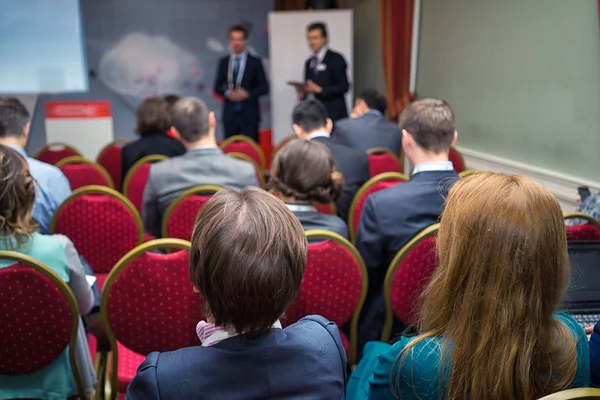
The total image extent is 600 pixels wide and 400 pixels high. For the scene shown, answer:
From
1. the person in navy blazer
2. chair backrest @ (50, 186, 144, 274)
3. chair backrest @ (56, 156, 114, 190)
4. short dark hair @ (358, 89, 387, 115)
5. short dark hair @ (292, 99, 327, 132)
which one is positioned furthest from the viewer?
short dark hair @ (358, 89, 387, 115)

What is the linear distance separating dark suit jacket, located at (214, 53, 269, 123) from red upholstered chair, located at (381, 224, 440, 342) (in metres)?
4.95

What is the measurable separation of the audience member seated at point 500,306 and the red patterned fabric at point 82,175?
2697 millimetres

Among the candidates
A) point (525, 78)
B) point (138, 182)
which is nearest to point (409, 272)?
A: point (138, 182)

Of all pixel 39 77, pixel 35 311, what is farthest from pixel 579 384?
pixel 39 77

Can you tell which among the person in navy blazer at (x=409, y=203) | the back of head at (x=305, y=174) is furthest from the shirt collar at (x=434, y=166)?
the back of head at (x=305, y=174)

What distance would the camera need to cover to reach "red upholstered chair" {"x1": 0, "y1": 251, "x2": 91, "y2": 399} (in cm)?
148

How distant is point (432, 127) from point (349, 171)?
0.96 meters

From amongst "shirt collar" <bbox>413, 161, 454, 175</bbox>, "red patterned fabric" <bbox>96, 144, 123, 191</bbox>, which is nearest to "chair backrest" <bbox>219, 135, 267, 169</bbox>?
"red patterned fabric" <bbox>96, 144, 123, 191</bbox>

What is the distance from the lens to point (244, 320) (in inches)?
38.9

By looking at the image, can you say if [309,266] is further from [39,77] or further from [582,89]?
[39,77]

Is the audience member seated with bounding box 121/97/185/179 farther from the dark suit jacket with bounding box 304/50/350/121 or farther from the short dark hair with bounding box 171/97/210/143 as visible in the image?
the dark suit jacket with bounding box 304/50/350/121

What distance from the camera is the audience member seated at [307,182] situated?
2.11m

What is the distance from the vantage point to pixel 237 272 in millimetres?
964

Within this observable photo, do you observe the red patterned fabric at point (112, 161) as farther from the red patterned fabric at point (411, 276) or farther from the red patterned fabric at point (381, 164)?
the red patterned fabric at point (411, 276)
